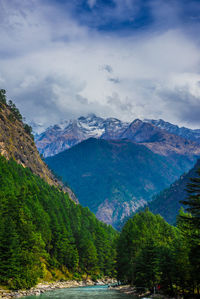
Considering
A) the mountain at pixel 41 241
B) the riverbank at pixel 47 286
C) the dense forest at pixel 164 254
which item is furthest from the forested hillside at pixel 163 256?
the mountain at pixel 41 241

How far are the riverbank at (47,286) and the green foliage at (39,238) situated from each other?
7.13ft

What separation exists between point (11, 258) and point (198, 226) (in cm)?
4904

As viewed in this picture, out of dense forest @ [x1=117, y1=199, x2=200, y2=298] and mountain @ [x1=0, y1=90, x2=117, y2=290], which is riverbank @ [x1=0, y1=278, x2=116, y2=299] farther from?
dense forest @ [x1=117, y1=199, x2=200, y2=298]

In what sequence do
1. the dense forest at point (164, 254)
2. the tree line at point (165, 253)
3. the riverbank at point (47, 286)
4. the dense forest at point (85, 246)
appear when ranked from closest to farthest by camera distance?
the tree line at point (165, 253) → the dense forest at point (164, 254) → the dense forest at point (85, 246) → the riverbank at point (47, 286)

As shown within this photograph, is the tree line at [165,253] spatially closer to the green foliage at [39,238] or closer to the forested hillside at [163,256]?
the forested hillside at [163,256]

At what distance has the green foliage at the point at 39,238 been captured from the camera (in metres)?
84.2

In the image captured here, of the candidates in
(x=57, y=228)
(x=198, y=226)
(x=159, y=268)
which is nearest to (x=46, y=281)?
(x=57, y=228)

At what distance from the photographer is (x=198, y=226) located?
4988 cm

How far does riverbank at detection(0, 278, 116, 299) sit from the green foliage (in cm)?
217

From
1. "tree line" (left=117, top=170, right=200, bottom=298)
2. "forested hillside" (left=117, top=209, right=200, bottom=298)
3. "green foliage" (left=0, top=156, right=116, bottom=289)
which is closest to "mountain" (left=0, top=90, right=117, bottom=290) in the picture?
"green foliage" (left=0, top=156, right=116, bottom=289)

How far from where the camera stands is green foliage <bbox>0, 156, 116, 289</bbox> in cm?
8419

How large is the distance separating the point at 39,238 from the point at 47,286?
18.0m

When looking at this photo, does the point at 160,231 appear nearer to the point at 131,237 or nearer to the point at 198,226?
the point at 131,237

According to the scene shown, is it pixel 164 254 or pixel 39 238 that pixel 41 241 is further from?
pixel 164 254
